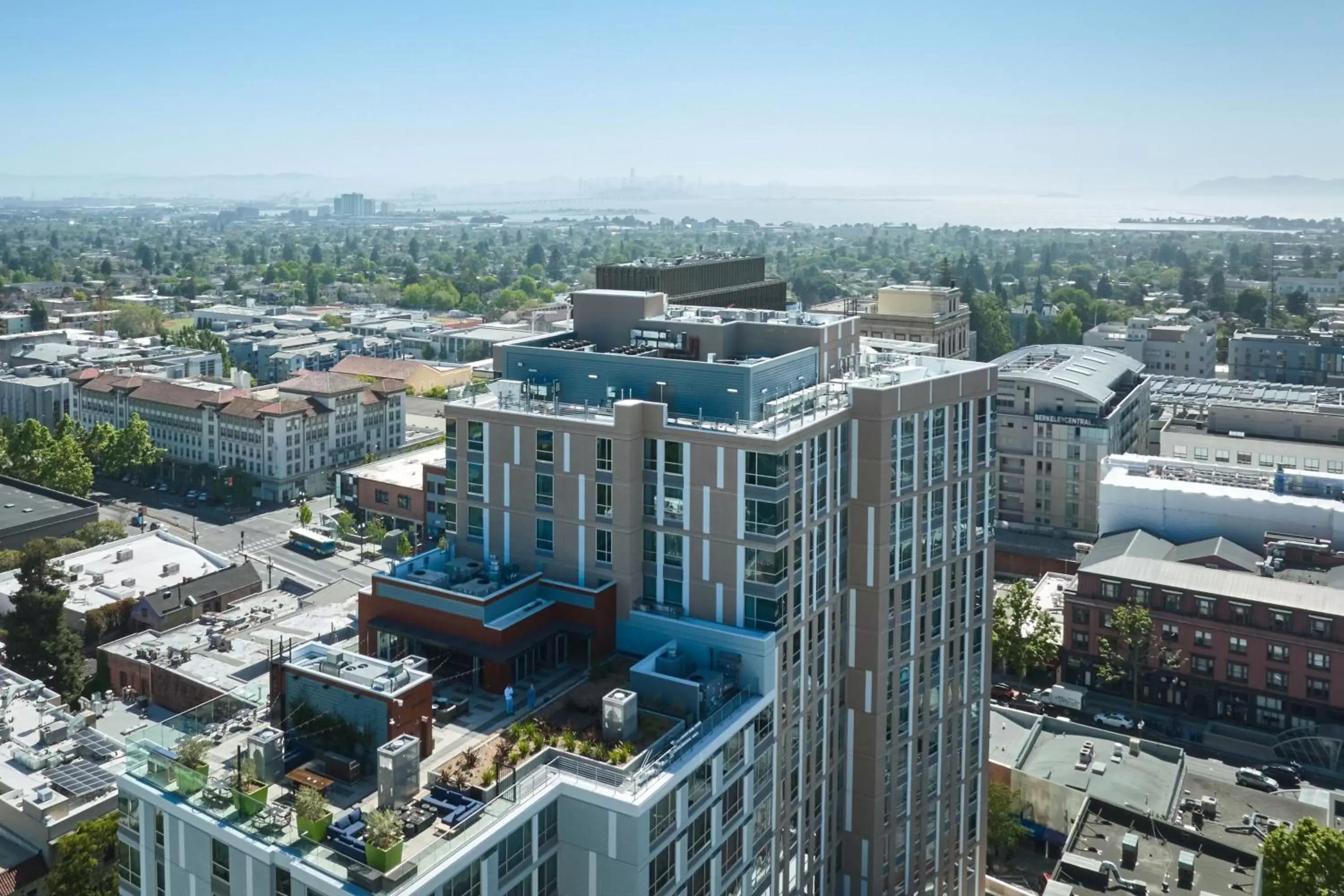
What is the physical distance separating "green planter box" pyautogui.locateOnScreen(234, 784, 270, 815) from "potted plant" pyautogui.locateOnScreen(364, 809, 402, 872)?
10.1 ft

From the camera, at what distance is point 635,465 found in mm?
28438

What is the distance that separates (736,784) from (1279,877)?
18.0m

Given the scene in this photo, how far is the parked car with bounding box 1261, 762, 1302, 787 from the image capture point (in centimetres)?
4947

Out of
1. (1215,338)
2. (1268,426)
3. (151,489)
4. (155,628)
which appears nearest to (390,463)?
(151,489)

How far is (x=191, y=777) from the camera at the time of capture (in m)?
22.1

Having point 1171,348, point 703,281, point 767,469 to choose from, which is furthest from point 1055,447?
point 767,469

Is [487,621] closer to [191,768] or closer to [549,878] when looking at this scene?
[549,878]

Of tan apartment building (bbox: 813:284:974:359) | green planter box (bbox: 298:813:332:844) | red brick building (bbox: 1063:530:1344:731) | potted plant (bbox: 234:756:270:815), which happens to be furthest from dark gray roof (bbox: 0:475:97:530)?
red brick building (bbox: 1063:530:1344:731)

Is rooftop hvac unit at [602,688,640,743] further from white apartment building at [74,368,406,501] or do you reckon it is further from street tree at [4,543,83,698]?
white apartment building at [74,368,406,501]

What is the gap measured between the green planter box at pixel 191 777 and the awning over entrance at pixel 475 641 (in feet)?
22.8

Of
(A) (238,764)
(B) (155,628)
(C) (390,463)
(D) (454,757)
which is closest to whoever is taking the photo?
(A) (238,764)

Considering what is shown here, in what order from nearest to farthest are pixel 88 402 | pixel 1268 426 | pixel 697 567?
pixel 697 567 < pixel 1268 426 < pixel 88 402

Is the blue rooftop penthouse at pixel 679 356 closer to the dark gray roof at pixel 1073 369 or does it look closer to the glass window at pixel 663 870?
the glass window at pixel 663 870

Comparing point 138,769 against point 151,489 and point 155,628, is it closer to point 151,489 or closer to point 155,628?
point 155,628
